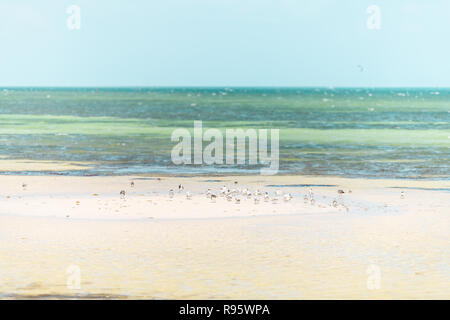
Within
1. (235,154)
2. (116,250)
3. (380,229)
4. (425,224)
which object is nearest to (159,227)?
(116,250)

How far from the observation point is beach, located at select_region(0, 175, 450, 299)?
1503cm

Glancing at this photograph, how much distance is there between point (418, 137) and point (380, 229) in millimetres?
37822

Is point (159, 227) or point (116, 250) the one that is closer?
point (116, 250)

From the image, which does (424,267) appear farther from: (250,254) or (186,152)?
(186,152)

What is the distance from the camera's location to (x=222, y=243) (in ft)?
61.4

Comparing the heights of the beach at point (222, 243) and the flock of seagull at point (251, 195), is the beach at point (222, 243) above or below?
below

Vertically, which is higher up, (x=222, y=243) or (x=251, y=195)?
(x=251, y=195)

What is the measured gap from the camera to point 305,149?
46.1 meters

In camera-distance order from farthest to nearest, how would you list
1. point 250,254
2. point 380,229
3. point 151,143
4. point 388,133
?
1. point 388,133
2. point 151,143
3. point 380,229
4. point 250,254

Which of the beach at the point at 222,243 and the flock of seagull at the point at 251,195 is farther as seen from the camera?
the flock of seagull at the point at 251,195

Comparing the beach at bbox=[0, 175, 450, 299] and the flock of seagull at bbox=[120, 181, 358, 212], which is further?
the flock of seagull at bbox=[120, 181, 358, 212]

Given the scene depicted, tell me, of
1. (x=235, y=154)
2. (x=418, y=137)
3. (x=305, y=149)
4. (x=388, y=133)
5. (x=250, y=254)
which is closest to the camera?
(x=250, y=254)

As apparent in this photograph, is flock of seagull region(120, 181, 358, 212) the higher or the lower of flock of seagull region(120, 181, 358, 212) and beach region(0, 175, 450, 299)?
the higher

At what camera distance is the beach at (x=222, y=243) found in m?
15.0
